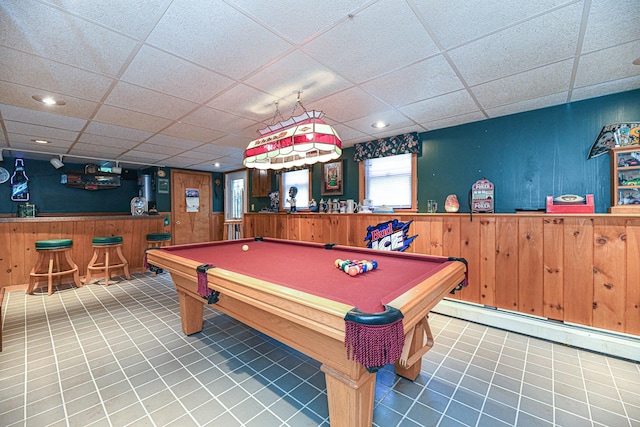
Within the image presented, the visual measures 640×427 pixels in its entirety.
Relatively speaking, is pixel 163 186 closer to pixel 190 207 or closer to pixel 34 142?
pixel 190 207

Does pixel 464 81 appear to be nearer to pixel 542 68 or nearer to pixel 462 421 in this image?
pixel 542 68

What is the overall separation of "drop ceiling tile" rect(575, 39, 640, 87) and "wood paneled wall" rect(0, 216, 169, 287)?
6649 millimetres

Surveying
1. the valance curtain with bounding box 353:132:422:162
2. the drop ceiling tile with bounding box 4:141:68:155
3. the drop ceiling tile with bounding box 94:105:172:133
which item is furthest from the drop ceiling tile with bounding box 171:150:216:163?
the valance curtain with bounding box 353:132:422:162

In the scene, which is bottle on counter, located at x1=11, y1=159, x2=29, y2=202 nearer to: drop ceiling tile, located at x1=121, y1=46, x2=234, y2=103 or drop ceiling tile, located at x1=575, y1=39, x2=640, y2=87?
drop ceiling tile, located at x1=121, y1=46, x2=234, y2=103

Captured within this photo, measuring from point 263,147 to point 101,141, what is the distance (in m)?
3.52

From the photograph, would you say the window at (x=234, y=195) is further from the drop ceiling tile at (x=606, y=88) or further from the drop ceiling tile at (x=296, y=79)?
the drop ceiling tile at (x=606, y=88)

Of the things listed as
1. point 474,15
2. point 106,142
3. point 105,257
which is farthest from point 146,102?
point 105,257

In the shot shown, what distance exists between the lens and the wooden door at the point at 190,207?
21.9 feet

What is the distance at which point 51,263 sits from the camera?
3822 mm

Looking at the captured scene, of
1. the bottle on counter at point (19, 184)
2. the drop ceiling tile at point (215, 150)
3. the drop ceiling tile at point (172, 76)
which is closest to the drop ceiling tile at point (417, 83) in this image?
the drop ceiling tile at point (172, 76)

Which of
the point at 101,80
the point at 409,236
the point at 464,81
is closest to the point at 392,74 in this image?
the point at 464,81

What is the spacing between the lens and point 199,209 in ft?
23.5

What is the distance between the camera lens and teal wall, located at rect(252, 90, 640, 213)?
2.62 metres

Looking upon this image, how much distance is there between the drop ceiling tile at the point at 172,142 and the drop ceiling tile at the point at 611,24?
4564 mm
